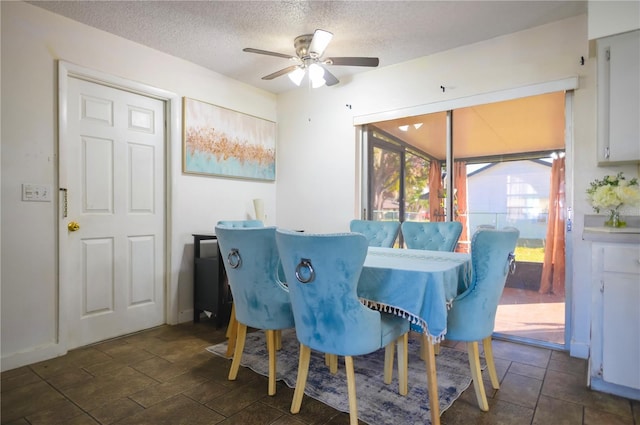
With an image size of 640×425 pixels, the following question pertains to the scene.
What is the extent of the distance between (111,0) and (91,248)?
1884 millimetres

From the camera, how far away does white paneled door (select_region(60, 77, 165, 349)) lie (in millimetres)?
2725

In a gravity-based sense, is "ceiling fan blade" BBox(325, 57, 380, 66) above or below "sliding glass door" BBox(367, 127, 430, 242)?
above

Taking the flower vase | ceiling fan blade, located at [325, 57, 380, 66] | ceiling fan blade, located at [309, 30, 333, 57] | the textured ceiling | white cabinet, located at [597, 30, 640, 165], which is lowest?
the flower vase

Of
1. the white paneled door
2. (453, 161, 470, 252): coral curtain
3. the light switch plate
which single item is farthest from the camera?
(453, 161, 470, 252): coral curtain

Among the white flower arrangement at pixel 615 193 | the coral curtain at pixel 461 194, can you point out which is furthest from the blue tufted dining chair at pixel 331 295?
the coral curtain at pixel 461 194

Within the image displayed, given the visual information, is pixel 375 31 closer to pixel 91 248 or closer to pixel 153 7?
pixel 153 7

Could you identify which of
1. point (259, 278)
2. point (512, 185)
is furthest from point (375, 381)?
point (512, 185)

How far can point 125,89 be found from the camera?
9.93 ft

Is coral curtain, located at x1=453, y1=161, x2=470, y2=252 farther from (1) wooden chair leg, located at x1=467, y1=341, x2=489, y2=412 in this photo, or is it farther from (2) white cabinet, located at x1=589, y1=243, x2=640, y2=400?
(1) wooden chair leg, located at x1=467, y1=341, x2=489, y2=412

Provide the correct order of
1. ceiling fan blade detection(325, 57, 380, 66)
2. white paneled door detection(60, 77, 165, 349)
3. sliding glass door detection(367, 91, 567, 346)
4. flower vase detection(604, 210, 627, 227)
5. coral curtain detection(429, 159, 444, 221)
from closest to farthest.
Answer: flower vase detection(604, 210, 627, 227), ceiling fan blade detection(325, 57, 380, 66), white paneled door detection(60, 77, 165, 349), sliding glass door detection(367, 91, 567, 346), coral curtain detection(429, 159, 444, 221)

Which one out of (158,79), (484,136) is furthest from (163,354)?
(484,136)

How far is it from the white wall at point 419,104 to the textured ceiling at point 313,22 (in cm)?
14

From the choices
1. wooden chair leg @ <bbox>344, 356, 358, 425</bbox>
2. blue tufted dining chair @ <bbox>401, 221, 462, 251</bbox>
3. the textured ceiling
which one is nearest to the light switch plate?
the textured ceiling

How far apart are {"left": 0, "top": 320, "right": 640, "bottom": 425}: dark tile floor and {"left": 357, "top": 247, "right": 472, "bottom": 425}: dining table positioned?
0.44 meters
